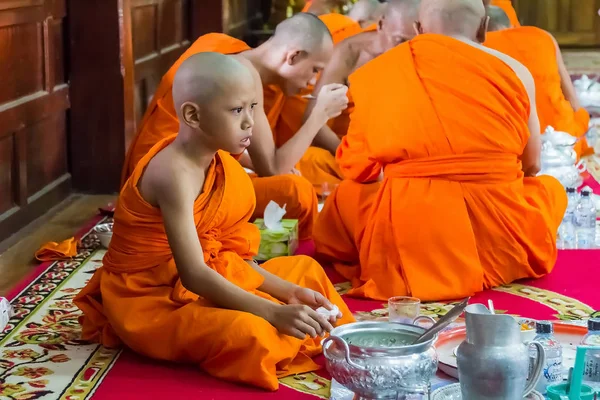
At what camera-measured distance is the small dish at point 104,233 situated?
162 inches

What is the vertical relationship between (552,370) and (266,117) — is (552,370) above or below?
below

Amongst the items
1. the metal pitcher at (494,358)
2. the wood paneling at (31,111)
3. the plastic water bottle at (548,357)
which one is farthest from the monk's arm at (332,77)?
the metal pitcher at (494,358)

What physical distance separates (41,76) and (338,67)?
1.46 m

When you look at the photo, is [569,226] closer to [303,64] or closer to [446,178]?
[446,178]

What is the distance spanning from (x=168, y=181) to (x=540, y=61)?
3.29m

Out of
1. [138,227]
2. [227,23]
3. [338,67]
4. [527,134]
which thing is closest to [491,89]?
[527,134]

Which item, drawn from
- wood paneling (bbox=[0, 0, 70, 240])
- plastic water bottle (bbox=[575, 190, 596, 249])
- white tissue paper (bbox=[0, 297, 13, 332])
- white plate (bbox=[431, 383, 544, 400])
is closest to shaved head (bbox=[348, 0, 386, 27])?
wood paneling (bbox=[0, 0, 70, 240])

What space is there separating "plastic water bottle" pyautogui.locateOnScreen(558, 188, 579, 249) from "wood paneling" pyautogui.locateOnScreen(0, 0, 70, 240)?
7.49 ft

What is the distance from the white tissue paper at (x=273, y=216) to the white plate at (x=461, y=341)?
1250mm

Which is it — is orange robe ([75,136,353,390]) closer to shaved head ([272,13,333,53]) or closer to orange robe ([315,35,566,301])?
orange robe ([315,35,566,301])

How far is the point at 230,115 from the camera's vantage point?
9.00 feet

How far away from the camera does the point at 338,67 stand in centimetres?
510

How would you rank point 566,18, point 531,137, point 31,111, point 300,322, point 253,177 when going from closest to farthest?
point 300,322, point 531,137, point 253,177, point 31,111, point 566,18

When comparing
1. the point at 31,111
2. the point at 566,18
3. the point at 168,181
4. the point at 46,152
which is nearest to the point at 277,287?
the point at 168,181
